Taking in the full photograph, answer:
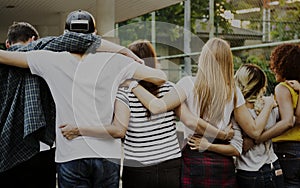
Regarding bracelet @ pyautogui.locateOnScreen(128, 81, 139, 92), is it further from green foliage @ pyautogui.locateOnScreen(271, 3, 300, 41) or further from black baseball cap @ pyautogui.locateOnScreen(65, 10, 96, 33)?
green foliage @ pyautogui.locateOnScreen(271, 3, 300, 41)

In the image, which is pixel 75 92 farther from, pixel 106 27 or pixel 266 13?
pixel 266 13

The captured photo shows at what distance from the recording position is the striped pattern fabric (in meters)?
2.00

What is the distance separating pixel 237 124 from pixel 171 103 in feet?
1.29

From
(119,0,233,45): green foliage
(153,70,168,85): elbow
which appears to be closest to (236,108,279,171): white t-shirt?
(153,70,168,85): elbow

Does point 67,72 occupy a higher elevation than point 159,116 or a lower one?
higher

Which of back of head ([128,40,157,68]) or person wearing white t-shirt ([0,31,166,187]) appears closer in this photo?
person wearing white t-shirt ([0,31,166,187])

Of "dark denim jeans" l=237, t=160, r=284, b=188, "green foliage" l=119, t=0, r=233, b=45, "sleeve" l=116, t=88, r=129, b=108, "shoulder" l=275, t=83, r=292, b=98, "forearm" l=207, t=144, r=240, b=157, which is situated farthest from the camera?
"green foliage" l=119, t=0, r=233, b=45

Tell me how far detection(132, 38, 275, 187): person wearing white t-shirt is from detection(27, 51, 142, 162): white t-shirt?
146 millimetres

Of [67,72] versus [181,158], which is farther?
[181,158]

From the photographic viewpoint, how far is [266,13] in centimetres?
832

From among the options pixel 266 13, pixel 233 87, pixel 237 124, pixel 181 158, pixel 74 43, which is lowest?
pixel 181 158

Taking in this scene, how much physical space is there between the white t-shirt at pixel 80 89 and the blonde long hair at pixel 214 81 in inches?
13.2

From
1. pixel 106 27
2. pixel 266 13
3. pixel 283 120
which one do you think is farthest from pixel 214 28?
pixel 283 120

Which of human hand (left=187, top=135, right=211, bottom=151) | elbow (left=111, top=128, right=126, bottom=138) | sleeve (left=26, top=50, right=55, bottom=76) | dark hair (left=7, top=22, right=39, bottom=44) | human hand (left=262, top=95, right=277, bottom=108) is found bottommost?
human hand (left=187, top=135, right=211, bottom=151)
